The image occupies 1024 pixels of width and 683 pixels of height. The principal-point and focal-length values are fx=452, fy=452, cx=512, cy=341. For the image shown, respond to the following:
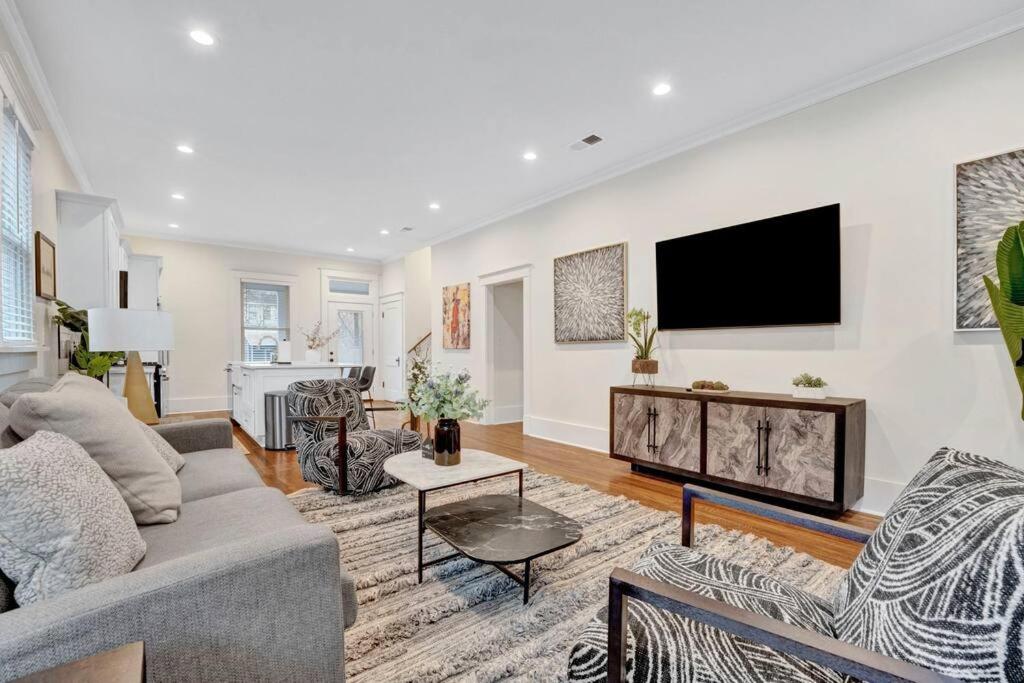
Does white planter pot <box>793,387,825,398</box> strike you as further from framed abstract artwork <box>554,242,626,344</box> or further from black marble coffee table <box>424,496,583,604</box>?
black marble coffee table <box>424,496,583,604</box>

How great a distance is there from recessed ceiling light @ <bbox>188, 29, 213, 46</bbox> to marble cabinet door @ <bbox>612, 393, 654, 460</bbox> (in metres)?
3.67

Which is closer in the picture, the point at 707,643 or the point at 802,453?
the point at 707,643

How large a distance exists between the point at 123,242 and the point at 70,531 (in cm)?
613

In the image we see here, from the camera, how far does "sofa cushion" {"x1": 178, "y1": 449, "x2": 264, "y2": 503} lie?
195 centimetres

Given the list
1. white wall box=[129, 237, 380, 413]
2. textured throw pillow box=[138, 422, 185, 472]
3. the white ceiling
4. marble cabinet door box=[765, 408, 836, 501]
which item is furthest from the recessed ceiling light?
white wall box=[129, 237, 380, 413]

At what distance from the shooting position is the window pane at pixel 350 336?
29.2 feet

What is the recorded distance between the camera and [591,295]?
4668 millimetres

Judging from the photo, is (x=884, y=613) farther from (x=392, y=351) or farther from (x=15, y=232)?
(x=392, y=351)

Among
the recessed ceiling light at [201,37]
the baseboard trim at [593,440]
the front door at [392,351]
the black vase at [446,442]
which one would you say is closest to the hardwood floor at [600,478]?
the baseboard trim at [593,440]

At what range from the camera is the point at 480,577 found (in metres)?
2.12

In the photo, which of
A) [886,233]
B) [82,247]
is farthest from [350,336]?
[886,233]

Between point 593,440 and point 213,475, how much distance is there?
3432 mm

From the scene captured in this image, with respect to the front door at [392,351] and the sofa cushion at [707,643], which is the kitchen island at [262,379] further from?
the sofa cushion at [707,643]

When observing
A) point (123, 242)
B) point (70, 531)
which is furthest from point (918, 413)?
point (123, 242)
